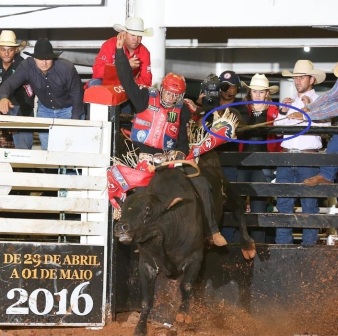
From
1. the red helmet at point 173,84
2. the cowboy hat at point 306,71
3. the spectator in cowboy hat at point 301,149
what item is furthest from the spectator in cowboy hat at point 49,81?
the cowboy hat at point 306,71

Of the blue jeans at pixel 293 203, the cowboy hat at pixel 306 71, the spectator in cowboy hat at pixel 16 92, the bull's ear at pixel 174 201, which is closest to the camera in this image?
the bull's ear at pixel 174 201

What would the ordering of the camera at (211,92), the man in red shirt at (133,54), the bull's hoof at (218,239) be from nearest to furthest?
the bull's hoof at (218,239), the man in red shirt at (133,54), the camera at (211,92)

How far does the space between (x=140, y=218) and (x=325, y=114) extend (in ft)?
8.77

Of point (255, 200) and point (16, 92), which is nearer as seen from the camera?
point (255, 200)

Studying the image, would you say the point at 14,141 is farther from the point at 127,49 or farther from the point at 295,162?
the point at 295,162

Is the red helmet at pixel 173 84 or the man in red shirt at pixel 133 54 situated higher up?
the man in red shirt at pixel 133 54

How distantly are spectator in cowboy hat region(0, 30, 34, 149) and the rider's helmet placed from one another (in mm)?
1695

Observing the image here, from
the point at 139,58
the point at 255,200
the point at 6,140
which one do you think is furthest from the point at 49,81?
the point at 255,200

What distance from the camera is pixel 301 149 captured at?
10195 mm

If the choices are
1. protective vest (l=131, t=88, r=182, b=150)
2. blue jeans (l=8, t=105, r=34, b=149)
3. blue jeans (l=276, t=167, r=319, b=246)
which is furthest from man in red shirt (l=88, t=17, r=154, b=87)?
blue jeans (l=276, t=167, r=319, b=246)

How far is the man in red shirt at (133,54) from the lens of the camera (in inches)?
383

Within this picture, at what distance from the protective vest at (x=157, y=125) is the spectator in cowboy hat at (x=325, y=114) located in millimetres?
1339

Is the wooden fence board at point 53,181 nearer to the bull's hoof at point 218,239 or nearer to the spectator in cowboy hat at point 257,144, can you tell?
the bull's hoof at point 218,239

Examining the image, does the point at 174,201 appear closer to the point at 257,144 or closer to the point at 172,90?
the point at 172,90
